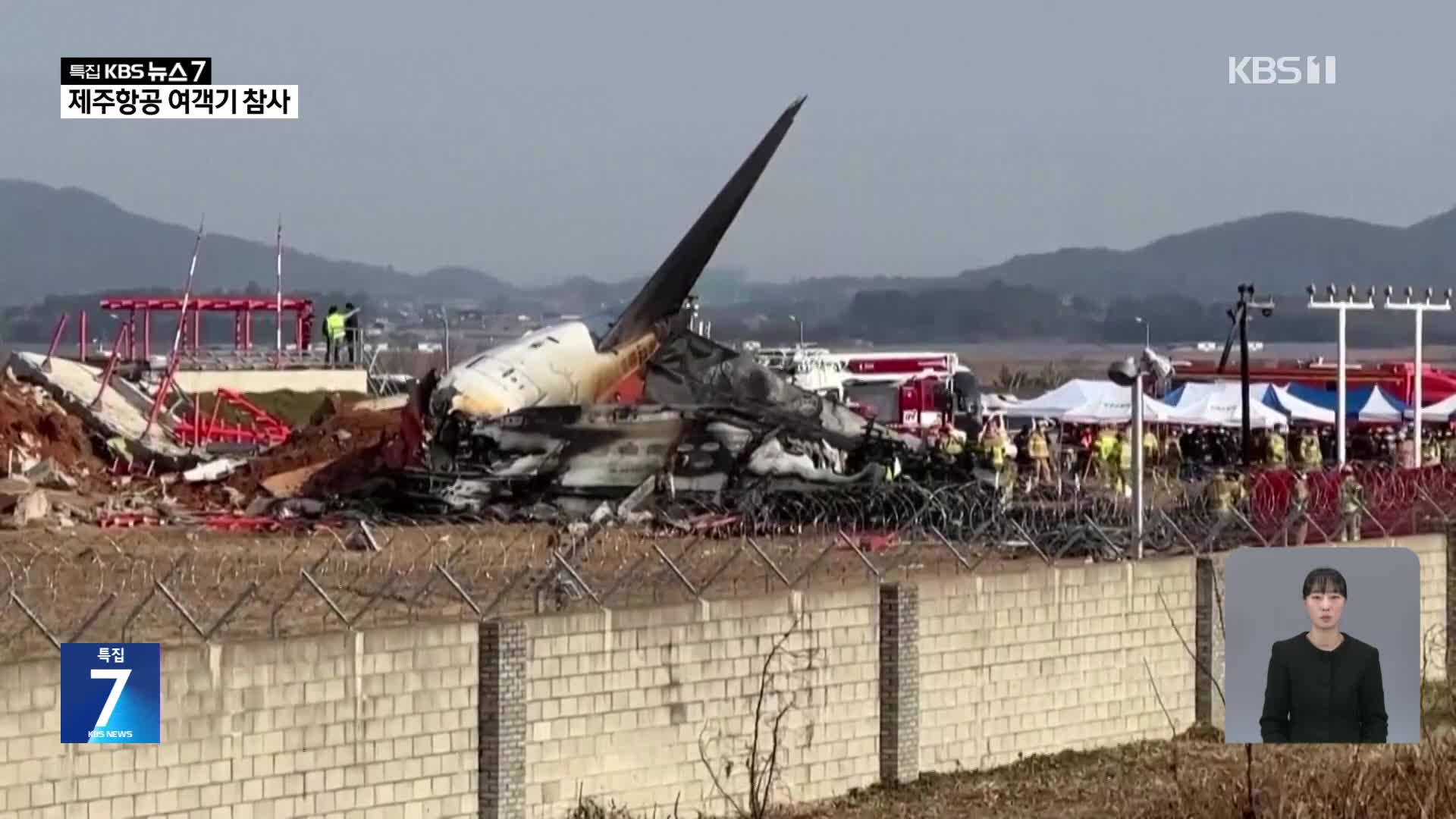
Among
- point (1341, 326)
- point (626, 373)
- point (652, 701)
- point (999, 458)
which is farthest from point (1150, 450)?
point (652, 701)

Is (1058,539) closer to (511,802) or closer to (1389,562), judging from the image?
(511,802)

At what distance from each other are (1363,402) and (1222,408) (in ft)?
24.4

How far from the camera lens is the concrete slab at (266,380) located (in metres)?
→ 67.4

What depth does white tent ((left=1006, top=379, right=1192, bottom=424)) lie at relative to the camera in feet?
213

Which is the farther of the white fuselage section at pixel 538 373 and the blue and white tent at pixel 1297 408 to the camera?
the blue and white tent at pixel 1297 408

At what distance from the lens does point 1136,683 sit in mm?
22984

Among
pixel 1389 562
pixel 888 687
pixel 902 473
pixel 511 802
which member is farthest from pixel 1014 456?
pixel 1389 562

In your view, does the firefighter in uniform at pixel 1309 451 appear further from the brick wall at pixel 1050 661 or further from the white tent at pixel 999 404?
the brick wall at pixel 1050 661

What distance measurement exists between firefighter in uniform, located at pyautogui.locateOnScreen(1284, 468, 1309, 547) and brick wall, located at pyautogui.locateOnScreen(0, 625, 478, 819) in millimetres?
8932

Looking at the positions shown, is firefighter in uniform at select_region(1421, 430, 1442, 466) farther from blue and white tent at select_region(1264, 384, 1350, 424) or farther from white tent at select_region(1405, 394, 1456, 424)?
blue and white tent at select_region(1264, 384, 1350, 424)

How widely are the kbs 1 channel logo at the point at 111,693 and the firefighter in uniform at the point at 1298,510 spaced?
1111cm

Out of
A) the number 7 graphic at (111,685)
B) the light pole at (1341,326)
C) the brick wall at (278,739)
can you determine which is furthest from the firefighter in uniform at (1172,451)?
the number 7 graphic at (111,685)

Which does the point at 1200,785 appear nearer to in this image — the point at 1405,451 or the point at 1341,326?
the point at 1341,326

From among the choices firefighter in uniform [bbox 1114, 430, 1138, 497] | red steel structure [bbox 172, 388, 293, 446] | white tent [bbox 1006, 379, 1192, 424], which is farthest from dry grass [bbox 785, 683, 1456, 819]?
white tent [bbox 1006, 379, 1192, 424]
